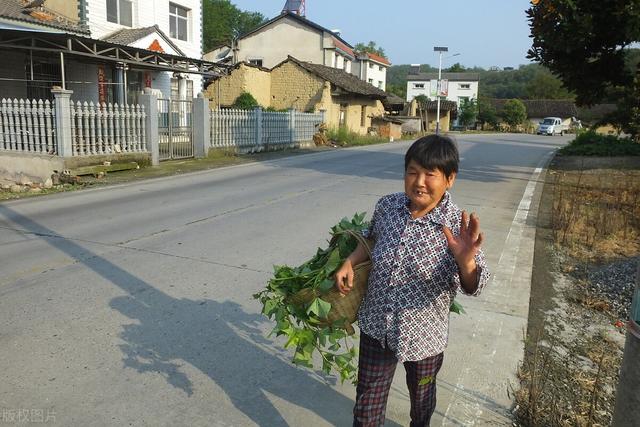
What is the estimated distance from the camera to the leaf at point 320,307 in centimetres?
232

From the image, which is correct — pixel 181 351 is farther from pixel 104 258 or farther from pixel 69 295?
pixel 104 258

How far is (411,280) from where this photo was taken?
2268mm

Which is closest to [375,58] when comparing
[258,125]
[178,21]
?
[178,21]

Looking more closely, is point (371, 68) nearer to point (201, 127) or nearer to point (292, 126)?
point (292, 126)

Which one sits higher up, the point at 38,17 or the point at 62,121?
the point at 38,17

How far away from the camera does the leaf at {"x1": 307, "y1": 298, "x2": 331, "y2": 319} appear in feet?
7.60

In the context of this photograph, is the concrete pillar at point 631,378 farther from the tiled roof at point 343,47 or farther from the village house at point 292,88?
the tiled roof at point 343,47

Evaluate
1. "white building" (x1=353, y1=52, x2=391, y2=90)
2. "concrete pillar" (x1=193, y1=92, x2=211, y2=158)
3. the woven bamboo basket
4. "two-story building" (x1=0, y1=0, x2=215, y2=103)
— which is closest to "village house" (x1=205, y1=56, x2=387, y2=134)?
→ "two-story building" (x1=0, y1=0, x2=215, y2=103)

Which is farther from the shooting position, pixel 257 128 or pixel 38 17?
pixel 257 128

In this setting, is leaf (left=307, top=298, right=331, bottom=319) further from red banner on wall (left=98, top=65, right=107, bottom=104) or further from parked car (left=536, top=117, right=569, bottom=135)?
parked car (left=536, top=117, right=569, bottom=135)

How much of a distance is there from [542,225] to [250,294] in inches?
207

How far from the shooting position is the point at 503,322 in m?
4.25

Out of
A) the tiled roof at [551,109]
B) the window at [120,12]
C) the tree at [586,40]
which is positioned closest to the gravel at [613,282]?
the tree at [586,40]

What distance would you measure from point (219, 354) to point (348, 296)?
1.58 metres
